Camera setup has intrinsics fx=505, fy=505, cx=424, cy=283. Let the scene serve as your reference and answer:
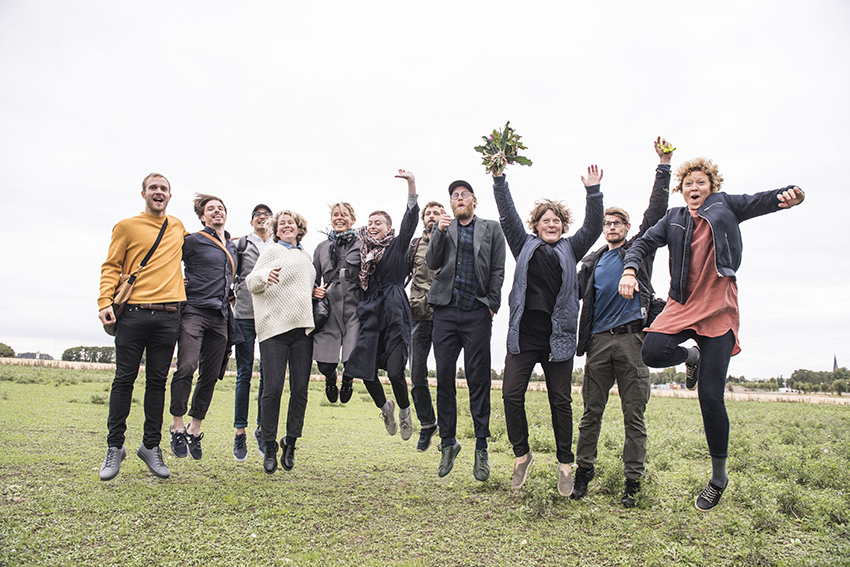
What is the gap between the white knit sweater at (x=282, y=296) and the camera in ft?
20.4

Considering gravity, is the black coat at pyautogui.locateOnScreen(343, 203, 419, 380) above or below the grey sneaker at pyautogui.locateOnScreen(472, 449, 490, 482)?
above

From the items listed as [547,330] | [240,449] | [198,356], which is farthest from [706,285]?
[240,449]

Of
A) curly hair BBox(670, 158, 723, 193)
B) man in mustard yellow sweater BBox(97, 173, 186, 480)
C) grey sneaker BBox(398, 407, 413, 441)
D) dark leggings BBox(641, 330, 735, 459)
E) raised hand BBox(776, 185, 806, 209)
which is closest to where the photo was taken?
raised hand BBox(776, 185, 806, 209)

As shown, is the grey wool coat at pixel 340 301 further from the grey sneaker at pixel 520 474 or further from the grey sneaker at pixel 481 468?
the grey sneaker at pixel 520 474

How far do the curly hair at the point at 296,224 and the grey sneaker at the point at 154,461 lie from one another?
3.06 metres

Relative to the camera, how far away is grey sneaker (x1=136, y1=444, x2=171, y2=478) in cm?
592

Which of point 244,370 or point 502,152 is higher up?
point 502,152

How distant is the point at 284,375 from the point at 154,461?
1.78 metres

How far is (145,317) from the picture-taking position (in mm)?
5914

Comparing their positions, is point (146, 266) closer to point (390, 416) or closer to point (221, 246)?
point (221, 246)

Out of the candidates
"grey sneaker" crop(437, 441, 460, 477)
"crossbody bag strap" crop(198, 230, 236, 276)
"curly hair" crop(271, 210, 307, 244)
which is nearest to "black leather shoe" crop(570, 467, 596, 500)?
"grey sneaker" crop(437, 441, 460, 477)

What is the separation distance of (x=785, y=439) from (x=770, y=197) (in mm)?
9732

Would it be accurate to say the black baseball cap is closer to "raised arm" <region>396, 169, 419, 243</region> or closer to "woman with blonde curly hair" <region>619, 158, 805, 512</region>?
"raised arm" <region>396, 169, 419, 243</region>

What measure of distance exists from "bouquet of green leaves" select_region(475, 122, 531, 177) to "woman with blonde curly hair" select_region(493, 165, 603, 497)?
177mm
